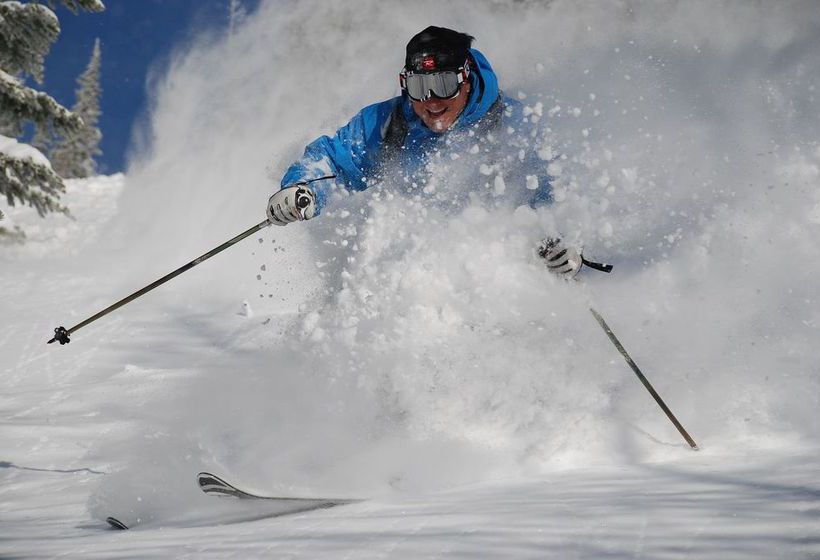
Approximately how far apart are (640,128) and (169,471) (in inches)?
270

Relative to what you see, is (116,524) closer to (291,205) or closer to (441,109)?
(291,205)

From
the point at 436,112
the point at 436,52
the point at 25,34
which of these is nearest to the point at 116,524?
the point at 436,112

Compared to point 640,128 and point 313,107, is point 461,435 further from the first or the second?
point 313,107

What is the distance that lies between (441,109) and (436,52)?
1.33 ft

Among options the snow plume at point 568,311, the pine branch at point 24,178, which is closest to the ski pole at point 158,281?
the snow plume at point 568,311

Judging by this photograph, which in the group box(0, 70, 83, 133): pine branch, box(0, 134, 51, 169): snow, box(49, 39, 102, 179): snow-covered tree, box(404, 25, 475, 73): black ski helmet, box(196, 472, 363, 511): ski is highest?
box(49, 39, 102, 179): snow-covered tree

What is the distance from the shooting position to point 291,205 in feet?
12.7

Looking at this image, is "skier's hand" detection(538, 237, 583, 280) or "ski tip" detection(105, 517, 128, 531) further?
"skier's hand" detection(538, 237, 583, 280)

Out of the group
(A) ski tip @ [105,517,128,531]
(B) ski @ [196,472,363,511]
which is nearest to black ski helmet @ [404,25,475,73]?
(B) ski @ [196,472,363,511]

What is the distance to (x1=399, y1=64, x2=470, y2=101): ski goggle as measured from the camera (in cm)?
391

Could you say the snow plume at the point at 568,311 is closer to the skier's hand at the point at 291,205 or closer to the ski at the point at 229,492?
the ski at the point at 229,492

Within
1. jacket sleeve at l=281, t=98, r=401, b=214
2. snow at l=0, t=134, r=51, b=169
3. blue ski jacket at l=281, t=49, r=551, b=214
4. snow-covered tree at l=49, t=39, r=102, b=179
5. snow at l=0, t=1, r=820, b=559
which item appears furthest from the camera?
snow-covered tree at l=49, t=39, r=102, b=179

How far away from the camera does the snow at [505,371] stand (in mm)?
2074

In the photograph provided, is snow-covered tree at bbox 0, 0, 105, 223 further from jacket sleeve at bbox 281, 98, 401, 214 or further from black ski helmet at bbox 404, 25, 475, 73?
black ski helmet at bbox 404, 25, 475, 73
